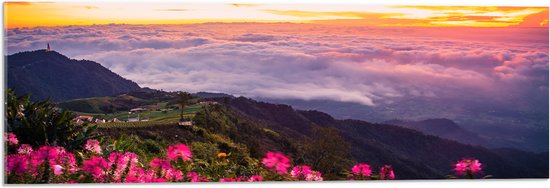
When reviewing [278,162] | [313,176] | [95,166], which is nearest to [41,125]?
[95,166]

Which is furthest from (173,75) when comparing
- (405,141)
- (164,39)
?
(405,141)

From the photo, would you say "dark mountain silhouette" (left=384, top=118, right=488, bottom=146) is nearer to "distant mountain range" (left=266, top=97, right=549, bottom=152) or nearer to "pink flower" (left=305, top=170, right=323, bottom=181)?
"distant mountain range" (left=266, top=97, right=549, bottom=152)

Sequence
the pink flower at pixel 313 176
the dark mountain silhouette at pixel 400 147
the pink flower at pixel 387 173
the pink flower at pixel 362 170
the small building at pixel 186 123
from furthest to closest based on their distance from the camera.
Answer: the dark mountain silhouette at pixel 400 147
the small building at pixel 186 123
the pink flower at pixel 387 173
the pink flower at pixel 313 176
the pink flower at pixel 362 170

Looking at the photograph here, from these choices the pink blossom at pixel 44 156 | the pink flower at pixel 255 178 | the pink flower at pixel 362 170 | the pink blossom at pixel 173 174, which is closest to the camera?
the pink blossom at pixel 44 156

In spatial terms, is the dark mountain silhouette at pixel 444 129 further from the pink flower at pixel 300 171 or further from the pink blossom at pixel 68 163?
the pink blossom at pixel 68 163

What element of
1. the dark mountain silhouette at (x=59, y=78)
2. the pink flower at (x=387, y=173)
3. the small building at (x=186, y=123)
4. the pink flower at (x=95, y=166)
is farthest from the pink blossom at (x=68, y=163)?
the pink flower at (x=387, y=173)

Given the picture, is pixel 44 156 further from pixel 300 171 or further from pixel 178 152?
pixel 300 171

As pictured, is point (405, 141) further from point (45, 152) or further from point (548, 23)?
point (45, 152)

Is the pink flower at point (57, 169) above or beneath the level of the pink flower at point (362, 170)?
above
